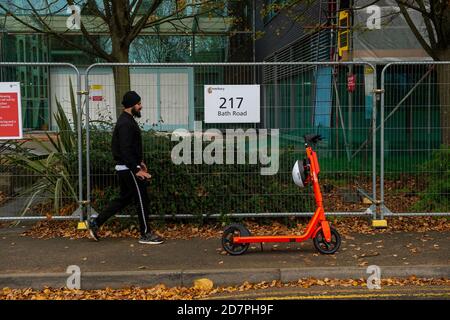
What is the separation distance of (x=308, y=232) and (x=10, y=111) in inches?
177

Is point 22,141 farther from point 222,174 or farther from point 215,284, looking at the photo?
point 215,284

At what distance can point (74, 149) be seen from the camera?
791 centimetres

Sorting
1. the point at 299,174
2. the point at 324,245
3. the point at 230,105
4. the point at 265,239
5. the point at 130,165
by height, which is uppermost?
the point at 230,105

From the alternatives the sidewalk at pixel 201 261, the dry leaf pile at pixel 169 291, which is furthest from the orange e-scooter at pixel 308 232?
the dry leaf pile at pixel 169 291

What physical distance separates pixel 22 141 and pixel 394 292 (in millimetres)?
5582

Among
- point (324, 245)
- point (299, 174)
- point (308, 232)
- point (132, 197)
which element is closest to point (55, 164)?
point (132, 197)

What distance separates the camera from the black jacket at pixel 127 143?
6.69 m

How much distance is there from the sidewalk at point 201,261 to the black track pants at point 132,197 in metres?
0.37

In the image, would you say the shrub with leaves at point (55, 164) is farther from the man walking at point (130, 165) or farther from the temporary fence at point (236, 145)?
the man walking at point (130, 165)

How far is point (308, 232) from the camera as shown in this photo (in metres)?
6.29

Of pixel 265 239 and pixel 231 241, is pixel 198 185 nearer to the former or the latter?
pixel 231 241

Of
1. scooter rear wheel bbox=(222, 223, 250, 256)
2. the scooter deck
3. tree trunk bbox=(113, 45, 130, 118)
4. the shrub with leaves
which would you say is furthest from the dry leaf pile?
tree trunk bbox=(113, 45, 130, 118)

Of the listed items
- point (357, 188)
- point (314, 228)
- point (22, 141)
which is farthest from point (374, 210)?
point (22, 141)

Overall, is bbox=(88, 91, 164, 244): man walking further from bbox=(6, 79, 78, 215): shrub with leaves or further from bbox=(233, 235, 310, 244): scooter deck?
bbox=(233, 235, 310, 244): scooter deck
